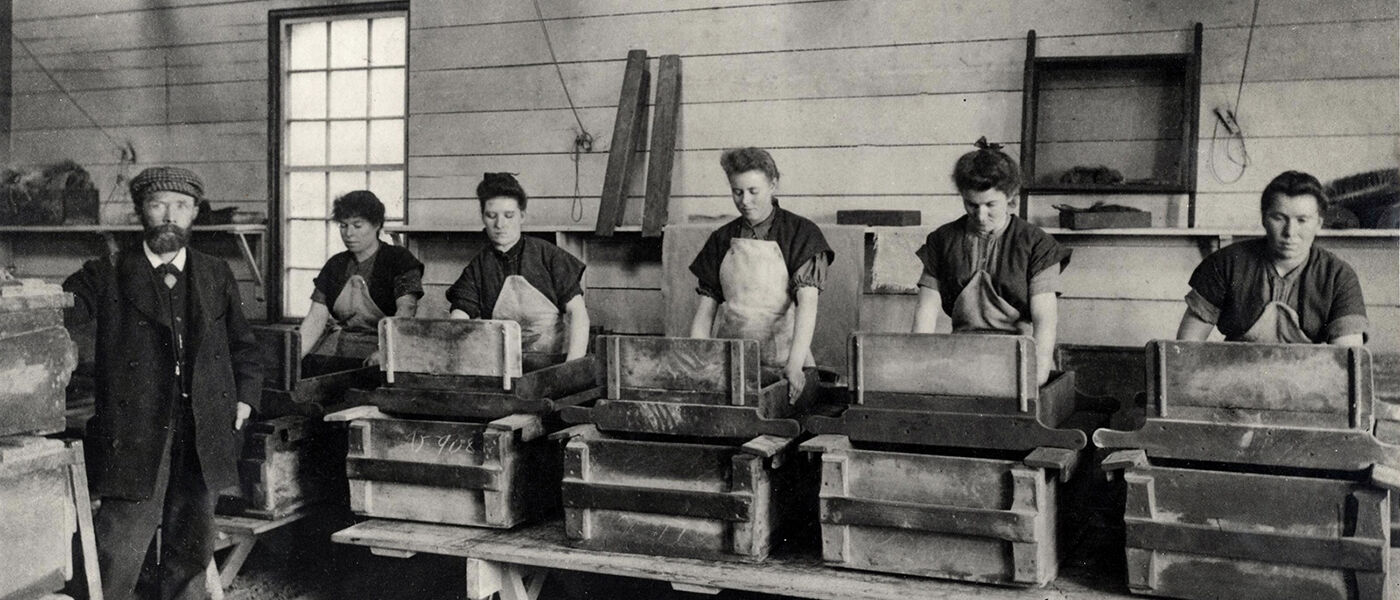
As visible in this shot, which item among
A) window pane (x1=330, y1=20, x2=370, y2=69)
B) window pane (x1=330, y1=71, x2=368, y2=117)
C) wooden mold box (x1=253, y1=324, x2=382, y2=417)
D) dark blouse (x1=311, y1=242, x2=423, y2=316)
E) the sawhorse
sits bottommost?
the sawhorse

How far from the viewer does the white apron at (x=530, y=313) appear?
4242 millimetres

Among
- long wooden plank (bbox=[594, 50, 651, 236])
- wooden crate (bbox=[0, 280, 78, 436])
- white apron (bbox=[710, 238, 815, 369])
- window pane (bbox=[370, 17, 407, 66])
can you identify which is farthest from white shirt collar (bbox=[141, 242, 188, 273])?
window pane (bbox=[370, 17, 407, 66])

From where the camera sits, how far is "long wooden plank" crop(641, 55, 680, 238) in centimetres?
537

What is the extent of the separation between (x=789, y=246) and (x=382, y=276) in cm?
206

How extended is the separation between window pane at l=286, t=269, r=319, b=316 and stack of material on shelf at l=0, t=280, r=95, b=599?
11.0 feet

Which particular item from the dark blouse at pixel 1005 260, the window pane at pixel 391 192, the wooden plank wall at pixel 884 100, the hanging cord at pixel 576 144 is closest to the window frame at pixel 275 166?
the window pane at pixel 391 192

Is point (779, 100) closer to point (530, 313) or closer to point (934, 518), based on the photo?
point (530, 313)

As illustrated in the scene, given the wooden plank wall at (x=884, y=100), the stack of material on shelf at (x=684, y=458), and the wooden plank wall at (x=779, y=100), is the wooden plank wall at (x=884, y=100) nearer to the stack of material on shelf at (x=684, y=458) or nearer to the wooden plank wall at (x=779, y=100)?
the wooden plank wall at (x=779, y=100)

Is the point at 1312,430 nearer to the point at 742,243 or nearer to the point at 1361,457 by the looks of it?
the point at 1361,457

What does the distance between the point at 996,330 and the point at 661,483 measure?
1.25m

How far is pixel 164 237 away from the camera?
3.60 meters

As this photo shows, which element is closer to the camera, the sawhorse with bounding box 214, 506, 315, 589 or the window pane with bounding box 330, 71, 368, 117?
the sawhorse with bounding box 214, 506, 315, 589

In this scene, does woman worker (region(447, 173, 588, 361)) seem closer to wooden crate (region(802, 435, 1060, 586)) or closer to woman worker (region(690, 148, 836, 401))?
woman worker (region(690, 148, 836, 401))

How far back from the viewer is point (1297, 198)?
3111 millimetres
